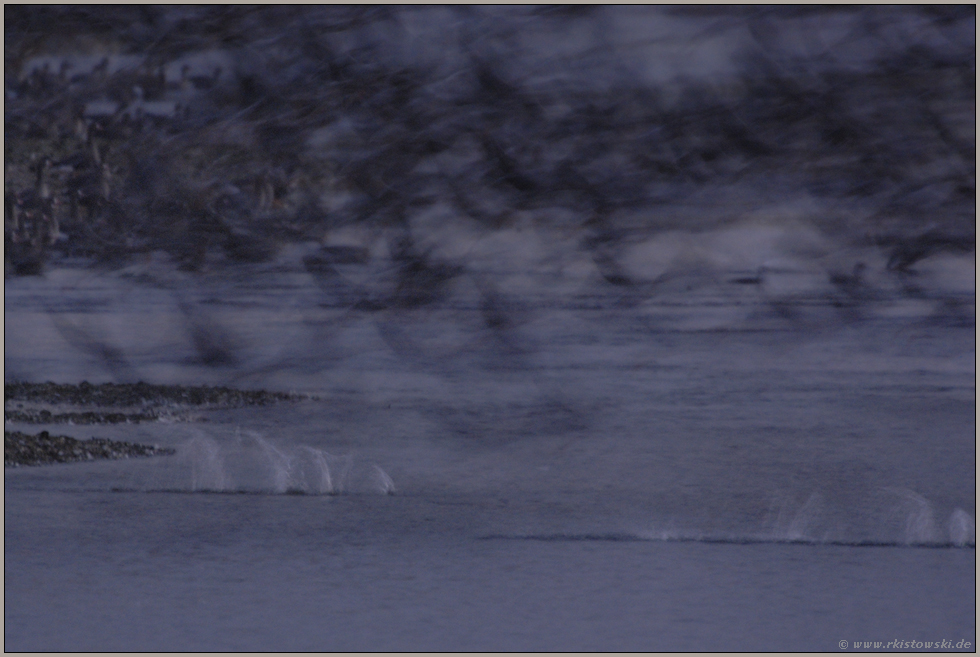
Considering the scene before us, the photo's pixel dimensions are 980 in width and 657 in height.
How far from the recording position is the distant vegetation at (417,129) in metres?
2.36

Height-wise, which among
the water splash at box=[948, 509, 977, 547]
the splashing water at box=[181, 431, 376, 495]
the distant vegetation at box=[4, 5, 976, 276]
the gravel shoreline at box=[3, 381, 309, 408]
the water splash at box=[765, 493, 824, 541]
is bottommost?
the water splash at box=[948, 509, 977, 547]

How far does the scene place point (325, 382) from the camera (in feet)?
7.82

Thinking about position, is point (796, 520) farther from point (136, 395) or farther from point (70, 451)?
point (70, 451)

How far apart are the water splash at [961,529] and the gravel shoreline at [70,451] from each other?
1.75 meters

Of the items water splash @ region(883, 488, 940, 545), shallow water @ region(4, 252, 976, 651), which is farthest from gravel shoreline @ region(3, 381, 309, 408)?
water splash @ region(883, 488, 940, 545)

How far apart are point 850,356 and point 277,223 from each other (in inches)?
52.3

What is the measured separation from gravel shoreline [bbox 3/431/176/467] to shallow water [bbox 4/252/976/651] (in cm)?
2

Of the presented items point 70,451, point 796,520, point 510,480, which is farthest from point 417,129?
point 796,520

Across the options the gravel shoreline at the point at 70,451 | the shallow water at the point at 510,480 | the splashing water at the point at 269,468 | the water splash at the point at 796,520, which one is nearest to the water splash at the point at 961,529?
the shallow water at the point at 510,480

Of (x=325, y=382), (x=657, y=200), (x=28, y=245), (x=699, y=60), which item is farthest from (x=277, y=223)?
(x=699, y=60)

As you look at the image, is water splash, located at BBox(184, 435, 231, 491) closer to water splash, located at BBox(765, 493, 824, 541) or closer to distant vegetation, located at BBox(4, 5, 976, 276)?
distant vegetation, located at BBox(4, 5, 976, 276)

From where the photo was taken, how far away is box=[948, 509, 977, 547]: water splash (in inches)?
91.7

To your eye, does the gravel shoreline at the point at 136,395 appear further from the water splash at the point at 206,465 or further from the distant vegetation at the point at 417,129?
the distant vegetation at the point at 417,129

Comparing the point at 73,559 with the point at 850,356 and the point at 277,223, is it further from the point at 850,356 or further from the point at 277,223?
the point at 850,356
